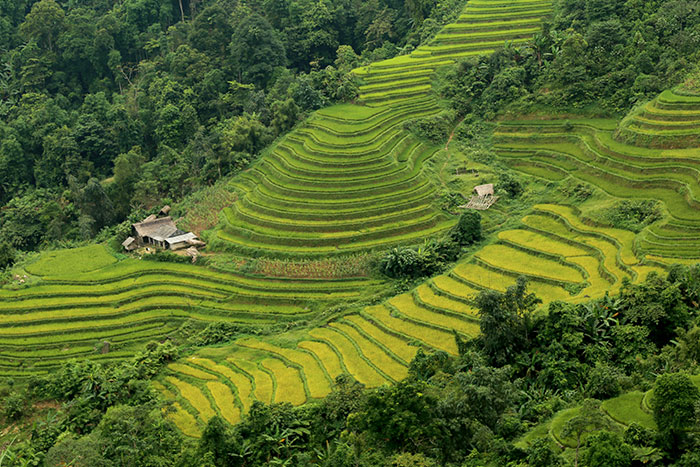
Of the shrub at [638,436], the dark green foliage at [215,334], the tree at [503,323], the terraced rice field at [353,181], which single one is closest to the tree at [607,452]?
the shrub at [638,436]

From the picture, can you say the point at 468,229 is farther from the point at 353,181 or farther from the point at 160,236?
the point at 160,236

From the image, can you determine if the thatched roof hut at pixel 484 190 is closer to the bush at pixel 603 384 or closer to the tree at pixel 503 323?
the tree at pixel 503 323

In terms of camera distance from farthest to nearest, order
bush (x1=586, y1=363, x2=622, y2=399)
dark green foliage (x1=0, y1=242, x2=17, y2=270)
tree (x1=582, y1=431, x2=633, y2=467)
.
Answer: dark green foliage (x1=0, y1=242, x2=17, y2=270) → bush (x1=586, y1=363, x2=622, y2=399) → tree (x1=582, y1=431, x2=633, y2=467)

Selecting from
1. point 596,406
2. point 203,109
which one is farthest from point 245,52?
point 596,406

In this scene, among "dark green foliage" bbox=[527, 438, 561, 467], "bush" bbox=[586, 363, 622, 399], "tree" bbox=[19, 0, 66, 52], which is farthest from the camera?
"tree" bbox=[19, 0, 66, 52]

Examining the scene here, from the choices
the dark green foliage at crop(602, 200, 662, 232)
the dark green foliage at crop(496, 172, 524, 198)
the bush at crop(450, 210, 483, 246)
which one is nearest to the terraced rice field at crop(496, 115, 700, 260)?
the dark green foliage at crop(602, 200, 662, 232)

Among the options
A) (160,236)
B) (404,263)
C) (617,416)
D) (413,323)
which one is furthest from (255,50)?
(617,416)

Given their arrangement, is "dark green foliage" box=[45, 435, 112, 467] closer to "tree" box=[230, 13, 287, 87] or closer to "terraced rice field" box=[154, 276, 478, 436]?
"terraced rice field" box=[154, 276, 478, 436]
